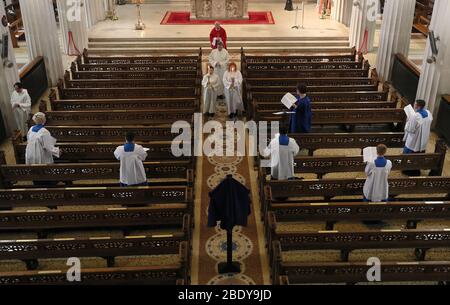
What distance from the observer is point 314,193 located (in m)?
6.60

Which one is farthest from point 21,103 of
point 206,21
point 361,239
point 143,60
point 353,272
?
point 206,21

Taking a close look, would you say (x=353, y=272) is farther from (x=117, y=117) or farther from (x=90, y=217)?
(x=117, y=117)

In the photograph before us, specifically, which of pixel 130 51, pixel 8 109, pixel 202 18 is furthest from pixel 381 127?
pixel 202 18

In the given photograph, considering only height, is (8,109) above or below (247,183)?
above

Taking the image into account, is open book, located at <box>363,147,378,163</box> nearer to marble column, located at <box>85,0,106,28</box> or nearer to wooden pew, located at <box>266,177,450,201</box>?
wooden pew, located at <box>266,177,450,201</box>

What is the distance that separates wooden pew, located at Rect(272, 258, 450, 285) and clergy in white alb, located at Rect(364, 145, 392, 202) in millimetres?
1561

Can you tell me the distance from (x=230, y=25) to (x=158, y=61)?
18.8 ft

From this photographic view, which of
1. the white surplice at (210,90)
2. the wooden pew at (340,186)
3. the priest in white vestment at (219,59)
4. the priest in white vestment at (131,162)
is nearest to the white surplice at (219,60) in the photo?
the priest in white vestment at (219,59)

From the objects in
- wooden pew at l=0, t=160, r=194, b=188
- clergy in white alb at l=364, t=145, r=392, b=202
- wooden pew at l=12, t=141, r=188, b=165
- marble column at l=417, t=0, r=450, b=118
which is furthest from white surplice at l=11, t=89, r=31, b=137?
marble column at l=417, t=0, r=450, b=118

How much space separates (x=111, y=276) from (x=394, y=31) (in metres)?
10.3

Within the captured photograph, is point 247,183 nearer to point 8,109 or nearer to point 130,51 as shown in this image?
point 8,109

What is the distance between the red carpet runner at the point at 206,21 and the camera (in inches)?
669

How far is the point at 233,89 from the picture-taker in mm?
10062

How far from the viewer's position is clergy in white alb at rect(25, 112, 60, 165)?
7.19m
